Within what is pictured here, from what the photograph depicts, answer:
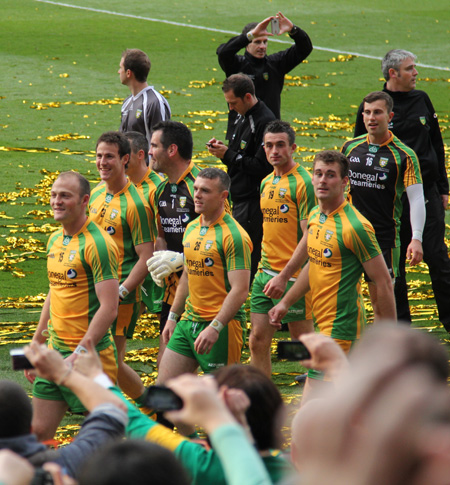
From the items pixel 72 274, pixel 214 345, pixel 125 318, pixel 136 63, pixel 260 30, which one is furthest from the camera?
pixel 260 30

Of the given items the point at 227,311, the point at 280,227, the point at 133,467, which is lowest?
the point at 227,311

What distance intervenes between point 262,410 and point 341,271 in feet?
9.80

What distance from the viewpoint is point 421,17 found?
98.0 feet

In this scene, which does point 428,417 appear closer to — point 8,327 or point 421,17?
point 8,327

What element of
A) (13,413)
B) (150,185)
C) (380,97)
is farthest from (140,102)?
(13,413)

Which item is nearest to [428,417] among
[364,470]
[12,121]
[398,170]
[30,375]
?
[364,470]

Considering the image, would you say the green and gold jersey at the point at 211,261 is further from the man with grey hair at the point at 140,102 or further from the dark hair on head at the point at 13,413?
the dark hair on head at the point at 13,413

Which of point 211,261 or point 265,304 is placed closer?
point 211,261

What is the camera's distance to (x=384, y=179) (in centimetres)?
725

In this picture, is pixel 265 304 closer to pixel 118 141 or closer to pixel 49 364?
pixel 118 141

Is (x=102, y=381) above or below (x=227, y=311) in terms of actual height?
above

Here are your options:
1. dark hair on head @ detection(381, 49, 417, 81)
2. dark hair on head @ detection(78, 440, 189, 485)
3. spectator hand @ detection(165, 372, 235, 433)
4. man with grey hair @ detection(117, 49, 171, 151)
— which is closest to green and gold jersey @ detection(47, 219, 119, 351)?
man with grey hair @ detection(117, 49, 171, 151)

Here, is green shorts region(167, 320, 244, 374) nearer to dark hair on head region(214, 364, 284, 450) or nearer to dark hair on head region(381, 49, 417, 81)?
dark hair on head region(381, 49, 417, 81)

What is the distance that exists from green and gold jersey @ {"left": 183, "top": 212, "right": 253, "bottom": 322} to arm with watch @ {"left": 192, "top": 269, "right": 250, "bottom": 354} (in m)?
0.12
